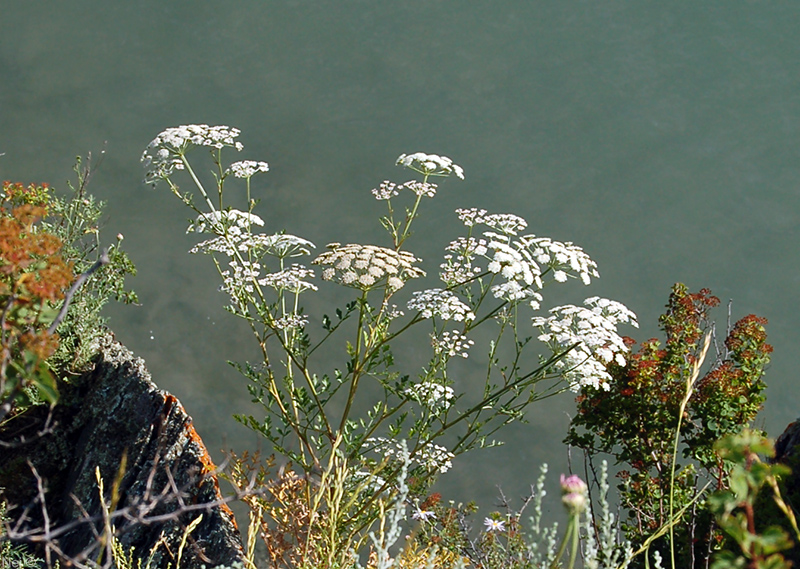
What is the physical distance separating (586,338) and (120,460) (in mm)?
1930

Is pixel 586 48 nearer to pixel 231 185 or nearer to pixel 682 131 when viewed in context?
pixel 682 131

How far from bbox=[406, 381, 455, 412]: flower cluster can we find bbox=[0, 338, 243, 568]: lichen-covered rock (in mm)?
791

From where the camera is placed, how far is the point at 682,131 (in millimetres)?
A: 5668

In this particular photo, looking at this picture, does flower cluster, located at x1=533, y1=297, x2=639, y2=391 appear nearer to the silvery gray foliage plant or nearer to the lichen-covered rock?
the silvery gray foliage plant

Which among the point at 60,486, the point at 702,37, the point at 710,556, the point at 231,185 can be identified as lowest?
the point at 710,556

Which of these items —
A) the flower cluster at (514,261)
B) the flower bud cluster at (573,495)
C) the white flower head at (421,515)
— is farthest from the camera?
the white flower head at (421,515)

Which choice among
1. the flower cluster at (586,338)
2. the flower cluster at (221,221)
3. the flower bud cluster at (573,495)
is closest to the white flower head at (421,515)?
the flower cluster at (586,338)

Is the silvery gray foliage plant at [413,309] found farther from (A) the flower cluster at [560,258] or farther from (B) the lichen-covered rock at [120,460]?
(B) the lichen-covered rock at [120,460]

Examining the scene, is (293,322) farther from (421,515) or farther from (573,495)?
(573,495)

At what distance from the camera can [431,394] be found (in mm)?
2846

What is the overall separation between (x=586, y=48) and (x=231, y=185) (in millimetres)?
2693

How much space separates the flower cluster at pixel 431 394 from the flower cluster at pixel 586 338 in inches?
15.1

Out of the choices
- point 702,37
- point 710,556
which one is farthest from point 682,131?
point 710,556

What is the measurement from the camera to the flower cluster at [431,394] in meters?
2.83
